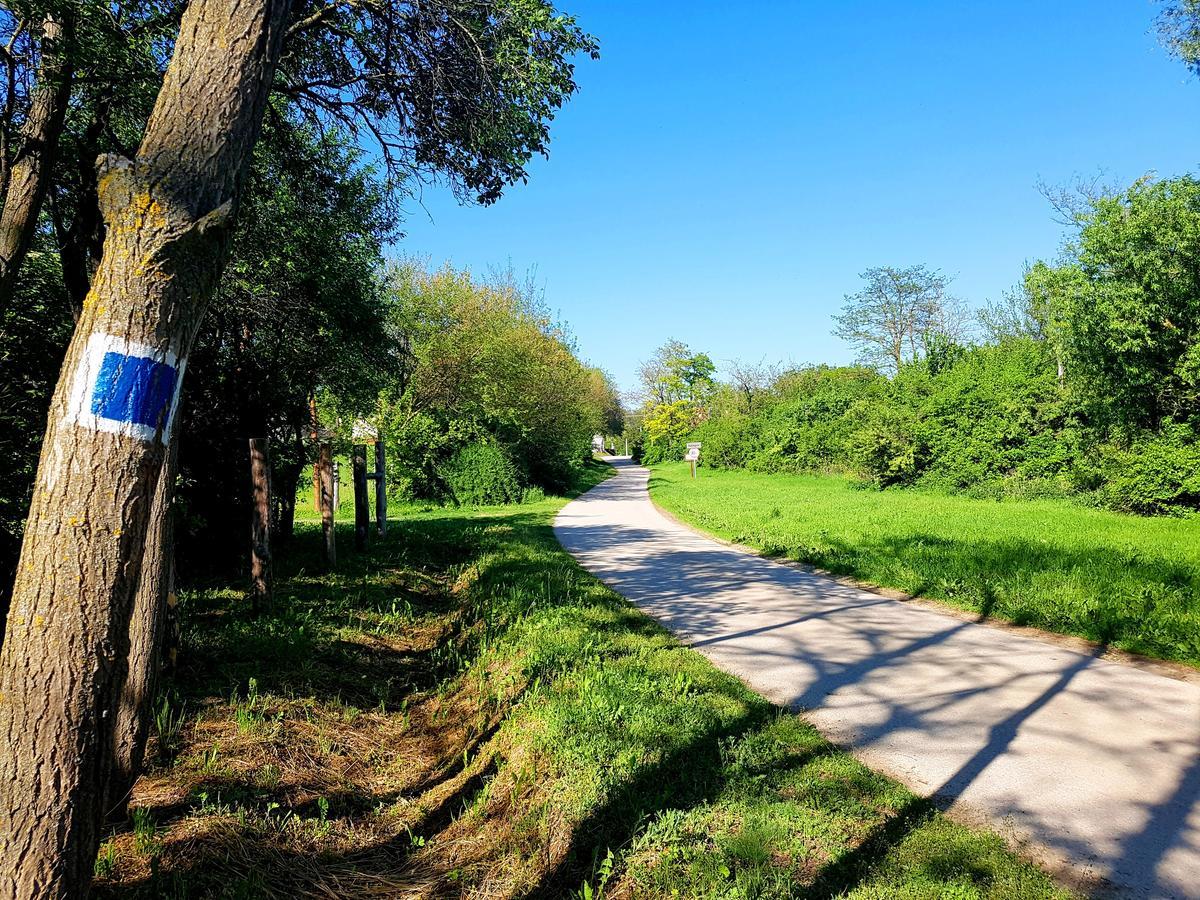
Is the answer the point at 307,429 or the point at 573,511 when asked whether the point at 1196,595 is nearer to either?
the point at 307,429

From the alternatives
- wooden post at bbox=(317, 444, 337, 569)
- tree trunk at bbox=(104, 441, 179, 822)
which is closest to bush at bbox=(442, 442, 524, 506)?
wooden post at bbox=(317, 444, 337, 569)

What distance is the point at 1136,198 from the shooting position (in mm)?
15031

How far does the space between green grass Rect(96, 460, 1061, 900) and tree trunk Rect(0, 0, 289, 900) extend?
4.75 ft

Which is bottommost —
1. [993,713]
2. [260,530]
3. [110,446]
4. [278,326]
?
[993,713]

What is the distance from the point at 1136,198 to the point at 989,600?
13218 mm

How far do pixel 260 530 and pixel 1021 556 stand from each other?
9316 millimetres

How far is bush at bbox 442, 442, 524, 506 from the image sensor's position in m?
24.0

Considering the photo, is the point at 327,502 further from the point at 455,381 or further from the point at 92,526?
the point at 455,381

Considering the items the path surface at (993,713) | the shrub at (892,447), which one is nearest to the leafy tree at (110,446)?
the path surface at (993,713)

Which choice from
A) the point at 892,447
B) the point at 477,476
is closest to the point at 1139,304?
the point at 892,447

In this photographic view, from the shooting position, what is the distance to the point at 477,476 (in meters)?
24.0

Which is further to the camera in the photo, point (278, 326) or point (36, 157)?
point (278, 326)

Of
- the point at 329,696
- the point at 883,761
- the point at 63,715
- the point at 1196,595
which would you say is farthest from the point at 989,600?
the point at 63,715

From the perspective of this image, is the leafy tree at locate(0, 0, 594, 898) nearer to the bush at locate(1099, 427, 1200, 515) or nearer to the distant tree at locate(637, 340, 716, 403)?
the bush at locate(1099, 427, 1200, 515)
